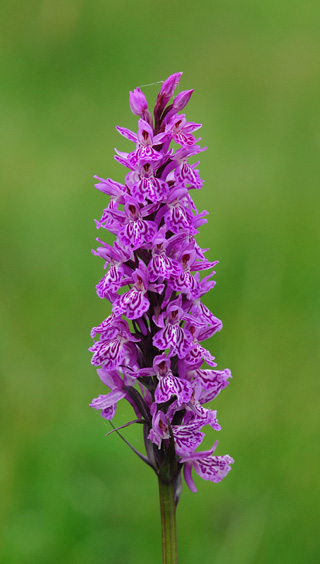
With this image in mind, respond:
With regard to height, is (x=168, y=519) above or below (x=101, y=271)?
below

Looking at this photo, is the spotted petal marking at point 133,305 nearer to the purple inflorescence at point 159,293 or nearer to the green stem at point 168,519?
the purple inflorescence at point 159,293

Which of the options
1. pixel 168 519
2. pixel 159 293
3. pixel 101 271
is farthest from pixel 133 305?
pixel 101 271

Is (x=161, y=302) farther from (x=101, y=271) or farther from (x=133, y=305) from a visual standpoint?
(x=101, y=271)

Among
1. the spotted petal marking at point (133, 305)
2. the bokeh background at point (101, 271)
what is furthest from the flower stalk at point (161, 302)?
the bokeh background at point (101, 271)

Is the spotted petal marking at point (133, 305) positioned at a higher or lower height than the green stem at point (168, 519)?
higher

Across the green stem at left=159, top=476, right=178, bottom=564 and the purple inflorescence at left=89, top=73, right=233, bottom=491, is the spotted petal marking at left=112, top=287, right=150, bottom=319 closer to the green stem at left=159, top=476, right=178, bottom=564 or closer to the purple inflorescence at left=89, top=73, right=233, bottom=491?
the purple inflorescence at left=89, top=73, right=233, bottom=491

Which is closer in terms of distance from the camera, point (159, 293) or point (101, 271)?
point (159, 293)
